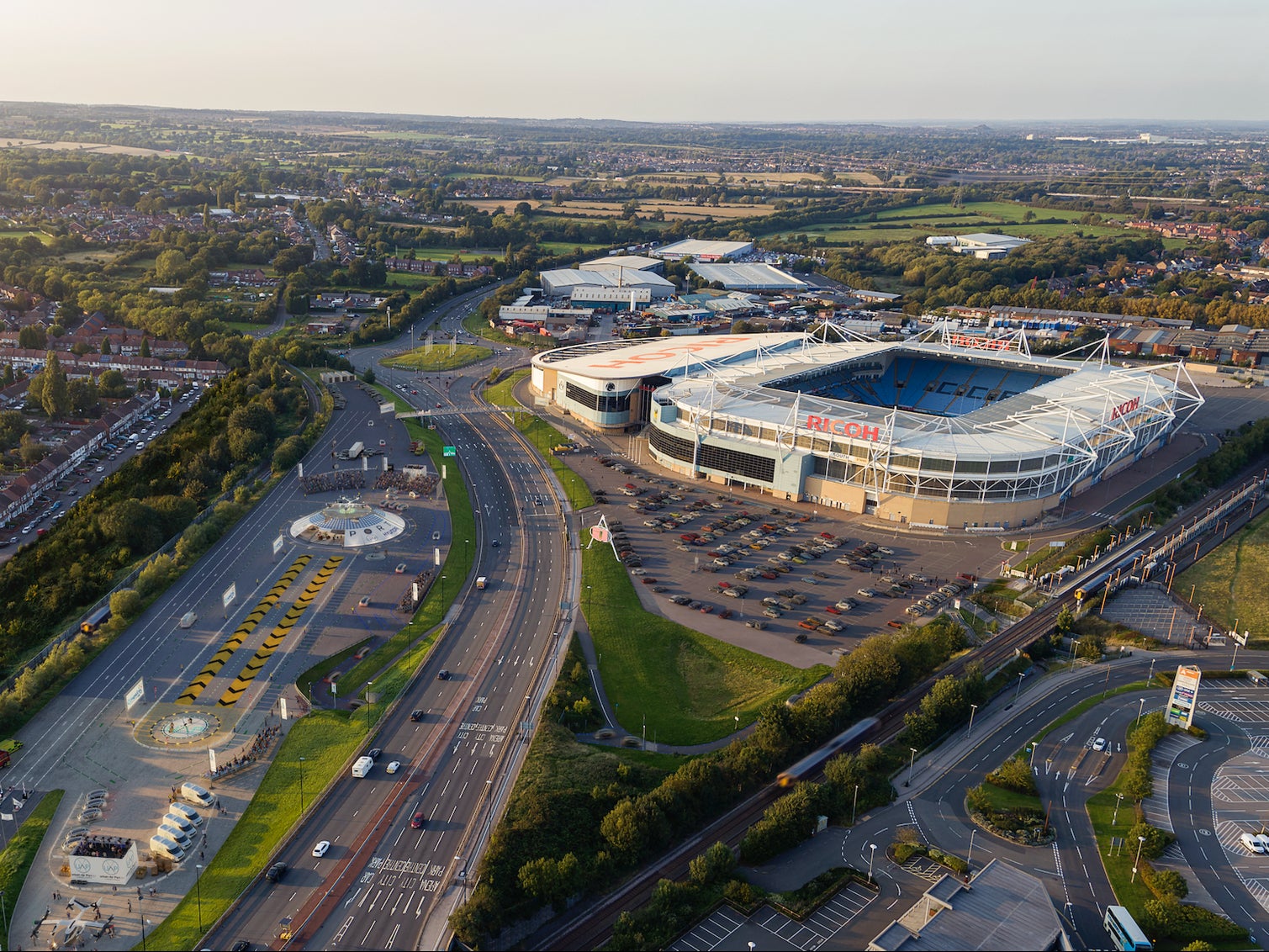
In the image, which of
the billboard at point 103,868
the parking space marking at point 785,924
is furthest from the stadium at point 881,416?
the billboard at point 103,868

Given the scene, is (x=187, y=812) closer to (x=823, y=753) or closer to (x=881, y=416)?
(x=823, y=753)

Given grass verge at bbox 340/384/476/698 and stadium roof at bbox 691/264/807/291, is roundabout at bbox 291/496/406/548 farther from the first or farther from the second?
stadium roof at bbox 691/264/807/291

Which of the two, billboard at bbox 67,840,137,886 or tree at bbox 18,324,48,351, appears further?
tree at bbox 18,324,48,351

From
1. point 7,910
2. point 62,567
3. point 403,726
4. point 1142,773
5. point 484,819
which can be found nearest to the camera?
point 7,910

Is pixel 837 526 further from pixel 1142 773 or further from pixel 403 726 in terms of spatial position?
pixel 403 726

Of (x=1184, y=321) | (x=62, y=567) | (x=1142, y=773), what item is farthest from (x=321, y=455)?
(x=1184, y=321)

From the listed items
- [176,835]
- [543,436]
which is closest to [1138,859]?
[176,835]

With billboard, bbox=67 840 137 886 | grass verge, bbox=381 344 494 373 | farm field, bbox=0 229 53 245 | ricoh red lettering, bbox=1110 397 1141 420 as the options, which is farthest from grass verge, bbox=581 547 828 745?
farm field, bbox=0 229 53 245
